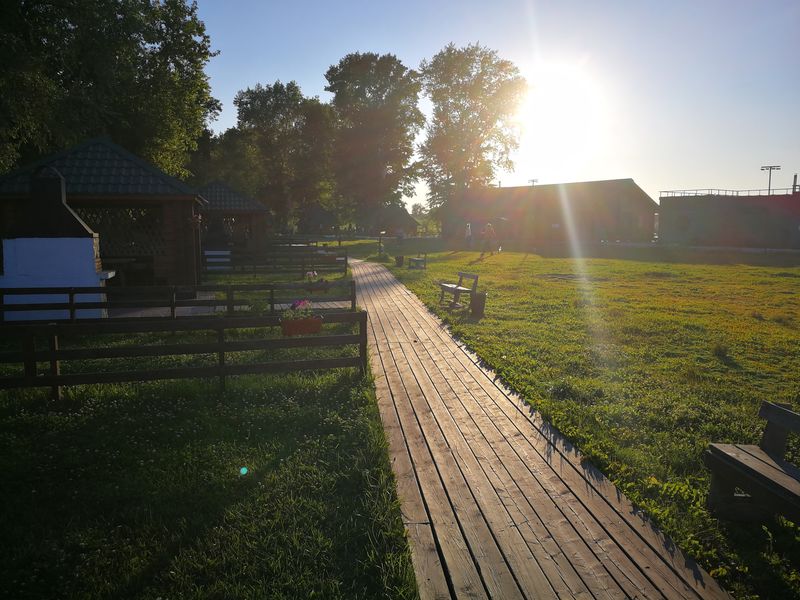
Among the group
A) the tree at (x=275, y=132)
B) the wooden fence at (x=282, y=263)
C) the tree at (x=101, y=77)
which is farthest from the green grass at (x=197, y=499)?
the tree at (x=275, y=132)

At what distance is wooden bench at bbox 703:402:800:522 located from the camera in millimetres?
3934

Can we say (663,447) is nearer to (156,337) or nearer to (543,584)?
(543,584)

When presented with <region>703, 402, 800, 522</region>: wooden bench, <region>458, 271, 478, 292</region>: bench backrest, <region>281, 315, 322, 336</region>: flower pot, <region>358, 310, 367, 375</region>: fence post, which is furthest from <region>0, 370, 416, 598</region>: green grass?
<region>458, 271, 478, 292</region>: bench backrest

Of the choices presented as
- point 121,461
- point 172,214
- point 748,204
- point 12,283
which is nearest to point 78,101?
point 172,214

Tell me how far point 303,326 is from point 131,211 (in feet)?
37.1

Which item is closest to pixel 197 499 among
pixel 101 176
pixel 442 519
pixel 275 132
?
pixel 442 519

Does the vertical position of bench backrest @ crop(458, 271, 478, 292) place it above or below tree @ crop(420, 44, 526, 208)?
below

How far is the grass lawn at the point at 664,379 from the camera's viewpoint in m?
4.16

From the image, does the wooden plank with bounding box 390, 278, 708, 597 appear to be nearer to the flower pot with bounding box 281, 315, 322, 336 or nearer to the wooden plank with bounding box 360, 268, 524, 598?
the wooden plank with bounding box 360, 268, 524, 598

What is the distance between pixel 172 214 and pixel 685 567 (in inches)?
648

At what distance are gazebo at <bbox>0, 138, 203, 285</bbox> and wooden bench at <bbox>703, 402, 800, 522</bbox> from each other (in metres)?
15.4

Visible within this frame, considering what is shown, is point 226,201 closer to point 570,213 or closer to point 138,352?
point 138,352

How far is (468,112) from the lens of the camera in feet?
195

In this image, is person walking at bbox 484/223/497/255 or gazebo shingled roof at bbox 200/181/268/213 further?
person walking at bbox 484/223/497/255
